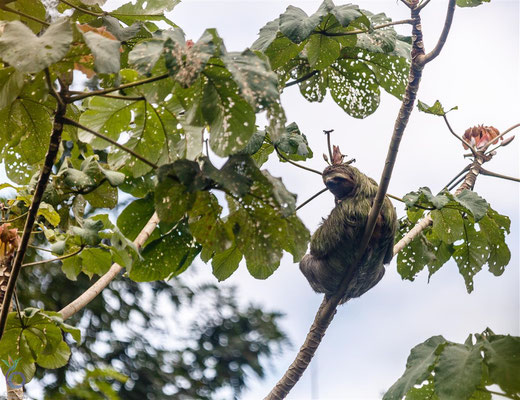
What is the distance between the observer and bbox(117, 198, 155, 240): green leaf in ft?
5.72

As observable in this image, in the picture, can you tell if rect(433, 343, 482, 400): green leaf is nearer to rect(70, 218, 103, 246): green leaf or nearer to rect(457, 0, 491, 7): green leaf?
rect(70, 218, 103, 246): green leaf

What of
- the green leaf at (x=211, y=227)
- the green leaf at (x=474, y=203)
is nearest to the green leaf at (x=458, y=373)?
the green leaf at (x=211, y=227)

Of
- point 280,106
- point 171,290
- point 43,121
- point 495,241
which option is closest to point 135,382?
point 171,290

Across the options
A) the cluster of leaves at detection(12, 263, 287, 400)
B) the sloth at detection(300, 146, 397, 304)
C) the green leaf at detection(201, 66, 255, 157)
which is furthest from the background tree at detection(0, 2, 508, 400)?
the cluster of leaves at detection(12, 263, 287, 400)

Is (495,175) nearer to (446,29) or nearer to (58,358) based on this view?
(446,29)

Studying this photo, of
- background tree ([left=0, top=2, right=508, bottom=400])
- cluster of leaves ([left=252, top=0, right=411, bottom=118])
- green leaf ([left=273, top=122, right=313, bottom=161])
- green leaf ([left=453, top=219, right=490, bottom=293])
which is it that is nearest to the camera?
background tree ([left=0, top=2, right=508, bottom=400])

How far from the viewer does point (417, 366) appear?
5.28ft

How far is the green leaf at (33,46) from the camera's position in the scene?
112 cm

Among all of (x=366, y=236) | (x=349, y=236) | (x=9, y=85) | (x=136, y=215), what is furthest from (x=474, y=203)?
(x=9, y=85)

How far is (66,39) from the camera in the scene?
117 cm

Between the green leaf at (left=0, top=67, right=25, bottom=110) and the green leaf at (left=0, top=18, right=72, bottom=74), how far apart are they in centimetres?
13

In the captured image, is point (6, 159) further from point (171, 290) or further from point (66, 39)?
point (171, 290)

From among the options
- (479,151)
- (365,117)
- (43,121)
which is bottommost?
(43,121)

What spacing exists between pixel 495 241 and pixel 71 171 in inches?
66.9
